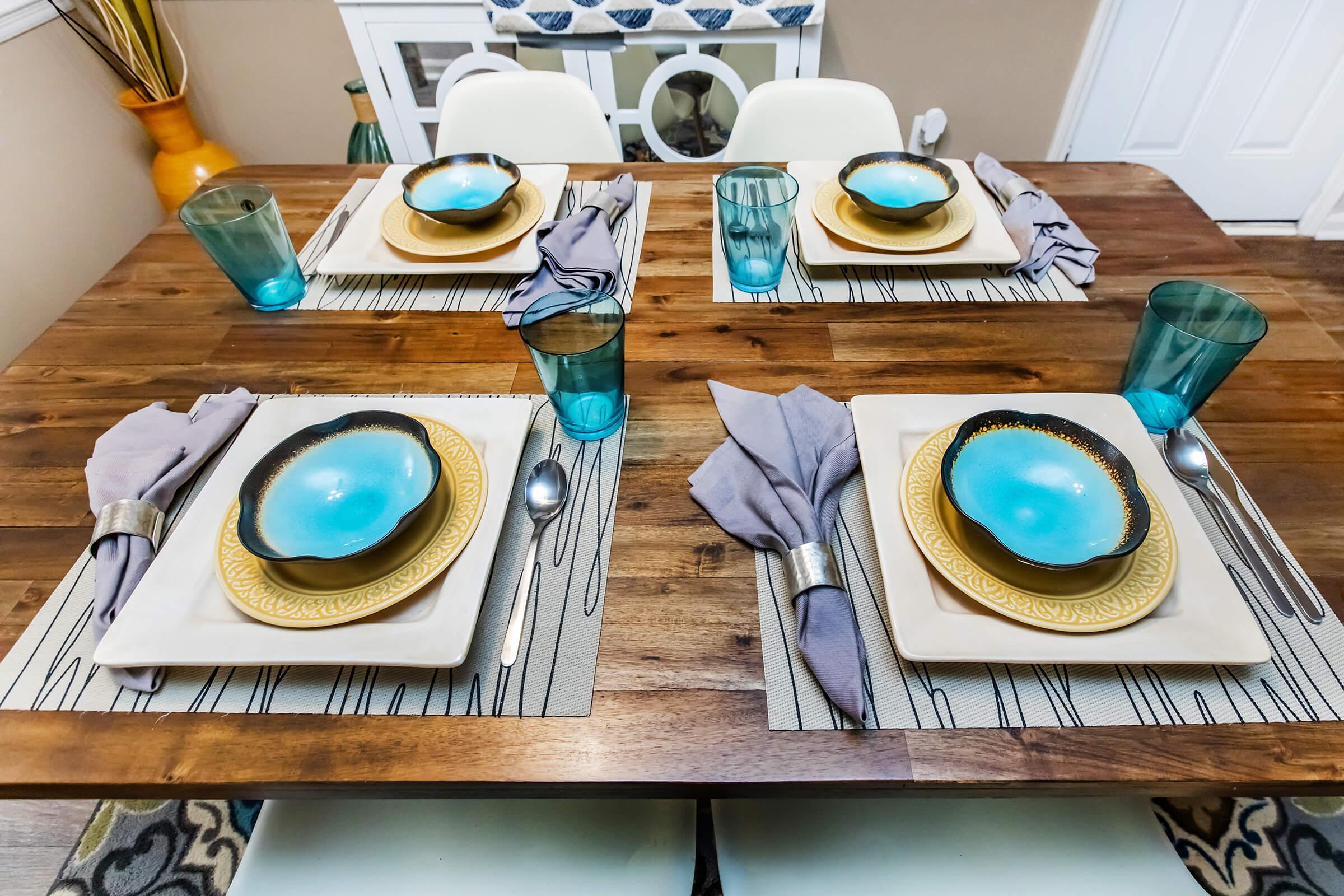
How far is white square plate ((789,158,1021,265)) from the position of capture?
88 cm

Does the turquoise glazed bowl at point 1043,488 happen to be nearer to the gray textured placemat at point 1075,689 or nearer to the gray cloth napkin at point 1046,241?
the gray textured placemat at point 1075,689

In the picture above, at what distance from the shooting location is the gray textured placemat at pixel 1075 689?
0.49 metres

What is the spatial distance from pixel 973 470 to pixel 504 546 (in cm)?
41

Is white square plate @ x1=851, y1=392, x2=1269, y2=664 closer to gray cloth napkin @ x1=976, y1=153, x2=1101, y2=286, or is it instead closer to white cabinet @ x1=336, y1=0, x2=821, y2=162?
gray cloth napkin @ x1=976, y1=153, x2=1101, y2=286

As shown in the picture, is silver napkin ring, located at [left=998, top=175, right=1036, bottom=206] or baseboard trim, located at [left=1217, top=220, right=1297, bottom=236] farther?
baseboard trim, located at [left=1217, top=220, right=1297, bottom=236]

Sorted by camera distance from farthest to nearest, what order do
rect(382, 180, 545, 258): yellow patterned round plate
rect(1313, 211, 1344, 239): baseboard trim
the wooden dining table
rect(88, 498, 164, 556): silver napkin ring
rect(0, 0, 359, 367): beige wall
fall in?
1. rect(1313, 211, 1344, 239): baseboard trim
2. rect(0, 0, 359, 367): beige wall
3. rect(382, 180, 545, 258): yellow patterned round plate
4. rect(88, 498, 164, 556): silver napkin ring
5. the wooden dining table

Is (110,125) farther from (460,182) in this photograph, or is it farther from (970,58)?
(970,58)

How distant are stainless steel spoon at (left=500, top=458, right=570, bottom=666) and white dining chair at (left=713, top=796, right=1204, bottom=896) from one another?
1.06 ft

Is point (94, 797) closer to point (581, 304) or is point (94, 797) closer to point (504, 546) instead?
point (504, 546)

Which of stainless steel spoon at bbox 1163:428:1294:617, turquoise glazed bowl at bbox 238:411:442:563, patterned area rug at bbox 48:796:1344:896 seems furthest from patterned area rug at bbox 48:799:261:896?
stainless steel spoon at bbox 1163:428:1294:617

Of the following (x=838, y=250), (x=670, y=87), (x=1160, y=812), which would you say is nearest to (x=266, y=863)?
(x=838, y=250)

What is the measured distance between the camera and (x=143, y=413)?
72 centimetres

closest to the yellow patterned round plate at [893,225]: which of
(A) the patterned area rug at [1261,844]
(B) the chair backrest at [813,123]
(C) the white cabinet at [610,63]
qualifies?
(B) the chair backrest at [813,123]

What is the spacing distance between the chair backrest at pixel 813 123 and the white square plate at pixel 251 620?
923mm
